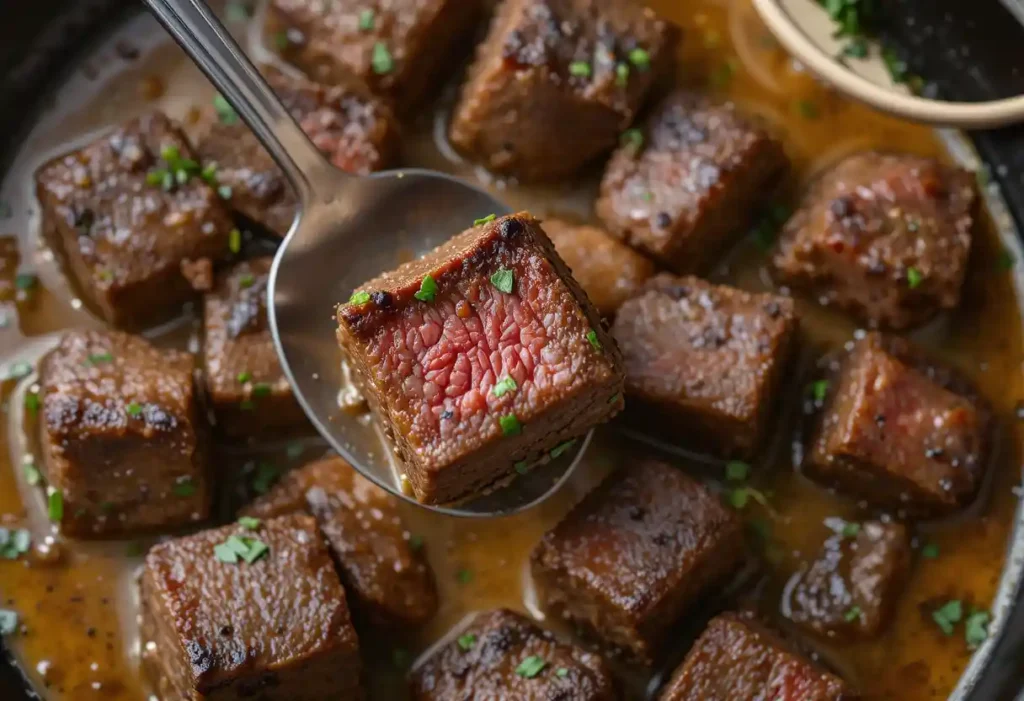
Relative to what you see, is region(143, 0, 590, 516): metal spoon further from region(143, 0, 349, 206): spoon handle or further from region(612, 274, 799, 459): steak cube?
region(612, 274, 799, 459): steak cube

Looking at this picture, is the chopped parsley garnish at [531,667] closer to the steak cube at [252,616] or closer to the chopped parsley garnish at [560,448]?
the steak cube at [252,616]

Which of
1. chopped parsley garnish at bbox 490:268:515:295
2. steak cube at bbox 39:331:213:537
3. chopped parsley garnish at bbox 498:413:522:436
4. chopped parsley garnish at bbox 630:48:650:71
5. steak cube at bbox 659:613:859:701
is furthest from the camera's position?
Answer: chopped parsley garnish at bbox 630:48:650:71

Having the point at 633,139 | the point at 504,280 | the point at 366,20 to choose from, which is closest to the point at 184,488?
the point at 504,280

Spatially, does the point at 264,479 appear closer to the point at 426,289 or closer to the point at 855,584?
the point at 426,289

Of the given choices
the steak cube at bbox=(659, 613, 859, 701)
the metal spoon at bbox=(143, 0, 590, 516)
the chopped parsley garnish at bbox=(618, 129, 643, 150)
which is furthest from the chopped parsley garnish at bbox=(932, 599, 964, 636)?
the chopped parsley garnish at bbox=(618, 129, 643, 150)

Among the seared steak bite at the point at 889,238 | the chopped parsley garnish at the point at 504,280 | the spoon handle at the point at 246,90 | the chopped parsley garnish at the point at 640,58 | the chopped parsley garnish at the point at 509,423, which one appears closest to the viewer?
the chopped parsley garnish at the point at 509,423

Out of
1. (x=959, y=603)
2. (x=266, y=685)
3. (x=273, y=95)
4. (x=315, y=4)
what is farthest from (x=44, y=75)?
(x=959, y=603)

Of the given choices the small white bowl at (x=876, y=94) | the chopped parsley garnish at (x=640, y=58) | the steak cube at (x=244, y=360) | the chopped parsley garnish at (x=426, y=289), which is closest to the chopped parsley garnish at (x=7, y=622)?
the steak cube at (x=244, y=360)
